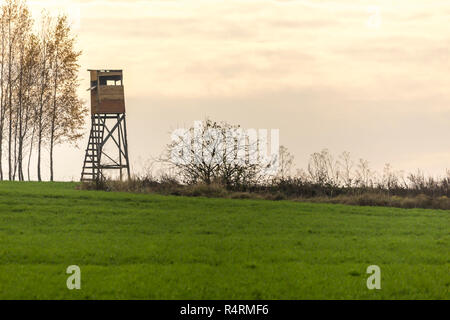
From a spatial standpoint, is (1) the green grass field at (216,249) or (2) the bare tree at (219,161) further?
(2) the bare tree at (219,161)

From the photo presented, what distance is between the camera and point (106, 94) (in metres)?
36.0

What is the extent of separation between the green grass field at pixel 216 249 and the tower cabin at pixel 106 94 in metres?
14.5

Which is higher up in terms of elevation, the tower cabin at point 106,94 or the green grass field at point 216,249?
the tower cabin at point 106,94

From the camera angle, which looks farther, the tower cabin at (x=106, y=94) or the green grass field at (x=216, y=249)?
the tower cabin at (x=106, y=94)

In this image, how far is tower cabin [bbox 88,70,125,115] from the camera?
35812 millimetres

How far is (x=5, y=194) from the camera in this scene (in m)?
23.0

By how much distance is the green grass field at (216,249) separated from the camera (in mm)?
9539

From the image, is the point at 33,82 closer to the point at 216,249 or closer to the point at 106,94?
the point at 106,94

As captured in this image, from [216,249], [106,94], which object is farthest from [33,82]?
[216,249]

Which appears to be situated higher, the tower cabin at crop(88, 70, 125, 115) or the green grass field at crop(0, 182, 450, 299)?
the tower cabin at crop(88, 70, 125, 115)

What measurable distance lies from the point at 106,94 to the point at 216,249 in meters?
25.0

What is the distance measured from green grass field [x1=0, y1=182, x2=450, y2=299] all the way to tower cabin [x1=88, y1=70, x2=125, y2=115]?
1453 cm

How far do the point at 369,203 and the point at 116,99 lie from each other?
1881 cm

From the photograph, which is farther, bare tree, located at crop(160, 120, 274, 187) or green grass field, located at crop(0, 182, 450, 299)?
bare tree, located at crop(160, 120, 274, 187)
